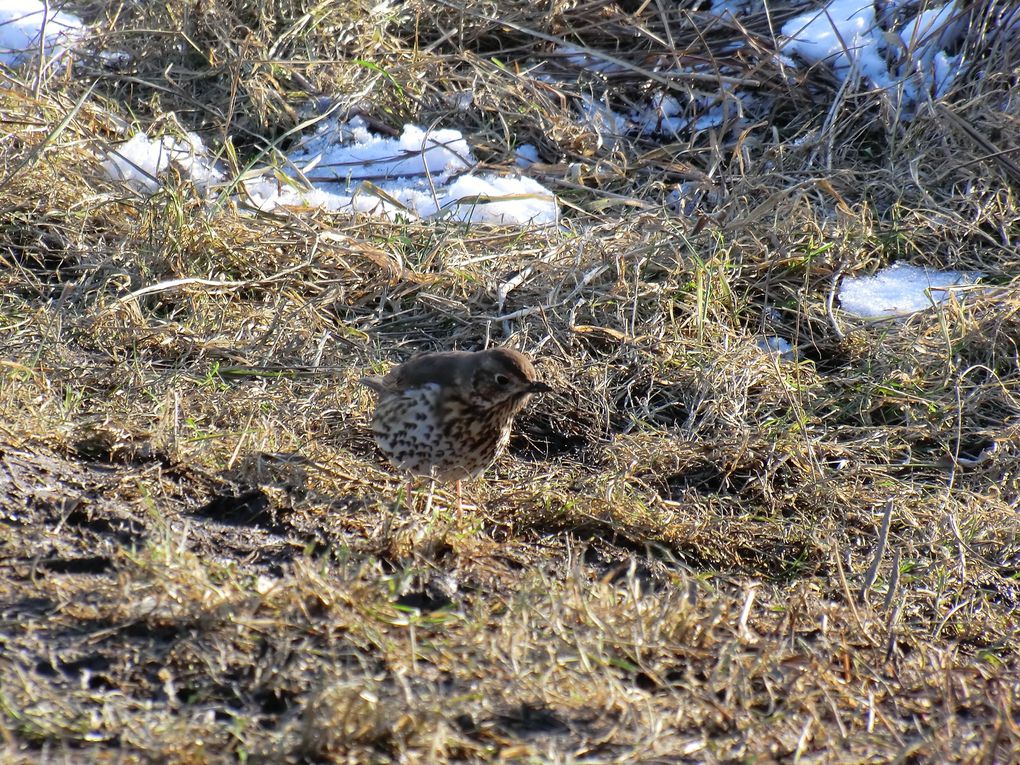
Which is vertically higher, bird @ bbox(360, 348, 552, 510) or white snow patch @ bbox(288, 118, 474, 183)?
bird @ bbox(360, 348, 552, 510)

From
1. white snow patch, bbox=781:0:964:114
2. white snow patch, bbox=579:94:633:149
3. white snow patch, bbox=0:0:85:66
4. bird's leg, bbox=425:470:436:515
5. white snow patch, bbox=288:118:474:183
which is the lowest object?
white snow patch, bbox=288:118:474:183

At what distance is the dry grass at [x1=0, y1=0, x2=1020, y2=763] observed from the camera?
2936 millimetres

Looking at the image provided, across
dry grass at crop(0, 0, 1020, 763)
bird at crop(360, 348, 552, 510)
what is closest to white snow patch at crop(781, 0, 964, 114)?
dry grass at crop(0, 0, 1020, 763)

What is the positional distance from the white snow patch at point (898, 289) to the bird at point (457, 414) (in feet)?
8.09

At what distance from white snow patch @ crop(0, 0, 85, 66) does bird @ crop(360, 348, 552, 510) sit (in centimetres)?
444

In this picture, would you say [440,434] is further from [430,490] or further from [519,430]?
[519,430]

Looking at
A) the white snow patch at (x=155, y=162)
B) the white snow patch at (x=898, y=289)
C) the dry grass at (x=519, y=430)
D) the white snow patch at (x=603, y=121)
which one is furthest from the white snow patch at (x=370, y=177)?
the white snow patch at (x=898, y=289)

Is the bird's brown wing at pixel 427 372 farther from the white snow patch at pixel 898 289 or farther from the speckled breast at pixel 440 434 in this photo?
the white snow patch at pixel 898 289

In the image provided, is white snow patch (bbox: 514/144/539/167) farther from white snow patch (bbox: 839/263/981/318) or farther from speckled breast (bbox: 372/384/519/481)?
speckled breast (bbox: 372/384/519/481)

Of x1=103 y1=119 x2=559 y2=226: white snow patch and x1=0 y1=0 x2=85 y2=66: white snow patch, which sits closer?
x1=103 y1=119 x2=559 y2=226: white snow patch

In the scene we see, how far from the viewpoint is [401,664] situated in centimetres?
298

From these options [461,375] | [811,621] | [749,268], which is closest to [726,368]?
[749,268]

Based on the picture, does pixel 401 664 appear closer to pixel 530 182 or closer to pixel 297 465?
pixel 297 465

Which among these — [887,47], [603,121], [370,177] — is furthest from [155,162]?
[887,47]
